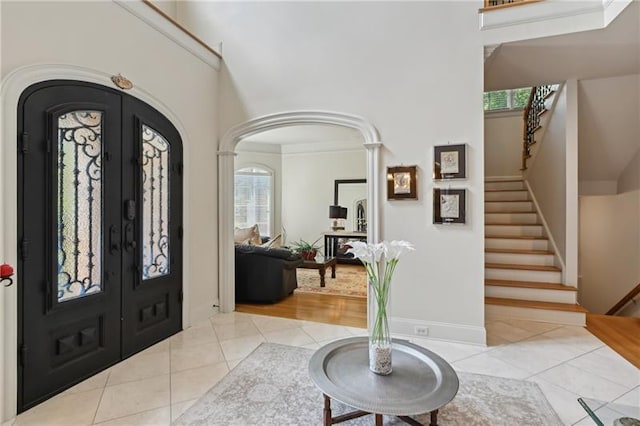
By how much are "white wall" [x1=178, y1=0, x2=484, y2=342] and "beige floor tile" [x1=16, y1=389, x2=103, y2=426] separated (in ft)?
8.92

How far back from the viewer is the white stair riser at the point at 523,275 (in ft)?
13.4

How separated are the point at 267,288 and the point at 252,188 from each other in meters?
3.93

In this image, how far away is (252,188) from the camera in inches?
306

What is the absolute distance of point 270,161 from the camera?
26.0ft

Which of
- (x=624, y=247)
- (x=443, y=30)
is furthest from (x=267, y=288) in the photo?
(x=624, y=247)

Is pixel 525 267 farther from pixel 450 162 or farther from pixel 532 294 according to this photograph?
pixel 450 162

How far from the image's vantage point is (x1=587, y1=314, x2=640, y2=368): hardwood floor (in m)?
2.95

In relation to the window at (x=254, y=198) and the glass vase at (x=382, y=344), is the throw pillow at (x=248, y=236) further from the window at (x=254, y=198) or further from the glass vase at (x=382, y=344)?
the glass vase at (x=382, y=344)

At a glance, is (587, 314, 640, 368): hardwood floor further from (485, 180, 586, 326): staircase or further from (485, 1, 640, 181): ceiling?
(485, 1, 640, 181): ceiling

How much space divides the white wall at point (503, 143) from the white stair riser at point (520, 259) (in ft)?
9.16

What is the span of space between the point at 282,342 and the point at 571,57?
14.0 ft

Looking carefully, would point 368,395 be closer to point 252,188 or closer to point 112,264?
point 112,264

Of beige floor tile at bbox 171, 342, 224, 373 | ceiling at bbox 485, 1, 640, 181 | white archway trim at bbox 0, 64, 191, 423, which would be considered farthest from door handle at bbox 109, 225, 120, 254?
ceiling at bbox 485, 1, 640, 181

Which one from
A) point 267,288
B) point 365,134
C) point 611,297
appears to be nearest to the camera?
point 365,134
